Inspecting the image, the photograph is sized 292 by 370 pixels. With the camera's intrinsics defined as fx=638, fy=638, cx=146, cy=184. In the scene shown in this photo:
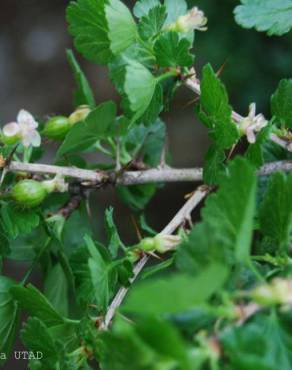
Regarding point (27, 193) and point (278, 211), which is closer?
point (278, 211)

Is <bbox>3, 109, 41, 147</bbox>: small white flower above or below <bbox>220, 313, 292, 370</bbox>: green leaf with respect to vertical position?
above

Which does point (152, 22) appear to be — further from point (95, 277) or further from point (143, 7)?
point (95, 277)

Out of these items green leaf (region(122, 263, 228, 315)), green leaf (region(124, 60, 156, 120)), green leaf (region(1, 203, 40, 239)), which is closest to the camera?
green leaf (region(122, 263, 228, 315))

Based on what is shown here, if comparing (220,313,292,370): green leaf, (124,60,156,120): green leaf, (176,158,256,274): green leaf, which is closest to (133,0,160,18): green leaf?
(124,60,156,120): green leaf

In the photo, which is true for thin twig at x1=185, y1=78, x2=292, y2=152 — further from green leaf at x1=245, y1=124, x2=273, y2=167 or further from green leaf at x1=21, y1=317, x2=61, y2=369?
green leaf at x1=21, y1=317, x2=61, y2=369

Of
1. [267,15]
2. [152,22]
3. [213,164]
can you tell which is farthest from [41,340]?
[267,15]

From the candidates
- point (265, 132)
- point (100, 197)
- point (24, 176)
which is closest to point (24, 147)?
point (24, 176)
